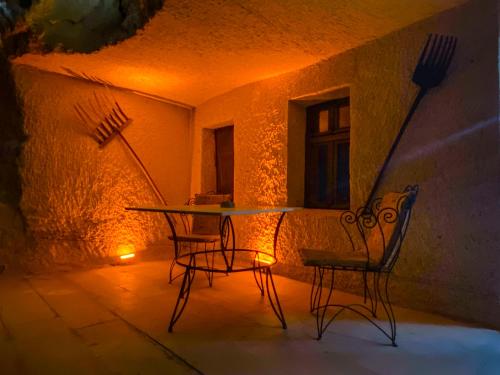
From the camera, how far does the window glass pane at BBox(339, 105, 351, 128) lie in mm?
2963

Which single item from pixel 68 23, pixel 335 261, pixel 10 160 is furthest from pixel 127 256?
pixel 335 261

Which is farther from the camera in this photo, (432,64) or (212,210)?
(432,64)

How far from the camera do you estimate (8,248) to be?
9.77 feet

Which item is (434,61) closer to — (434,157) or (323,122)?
(434,157)

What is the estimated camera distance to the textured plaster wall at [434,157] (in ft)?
6.32

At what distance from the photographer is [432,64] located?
7.02 feet

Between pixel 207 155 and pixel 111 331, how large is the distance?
2.76 metres

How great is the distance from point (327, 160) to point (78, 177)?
2.55 meters

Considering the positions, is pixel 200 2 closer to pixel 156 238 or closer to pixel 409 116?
pixel 409 116

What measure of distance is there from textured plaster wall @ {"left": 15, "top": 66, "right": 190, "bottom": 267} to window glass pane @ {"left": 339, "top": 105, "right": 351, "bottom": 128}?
223 cm

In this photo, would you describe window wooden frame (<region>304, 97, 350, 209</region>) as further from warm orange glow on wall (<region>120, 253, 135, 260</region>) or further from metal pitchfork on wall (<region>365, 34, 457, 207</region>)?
warm orange glow on wall (<region>120, 253, 135, 260</region>)

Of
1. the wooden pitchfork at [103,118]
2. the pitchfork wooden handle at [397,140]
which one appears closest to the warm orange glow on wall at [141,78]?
the wooden pitchfork at [103,118]

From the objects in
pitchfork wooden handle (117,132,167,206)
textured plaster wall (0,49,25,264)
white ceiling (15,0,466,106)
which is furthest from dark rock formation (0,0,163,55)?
pitchfork wooden handle (117,132,167,206)

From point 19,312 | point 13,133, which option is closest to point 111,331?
point 19,312
